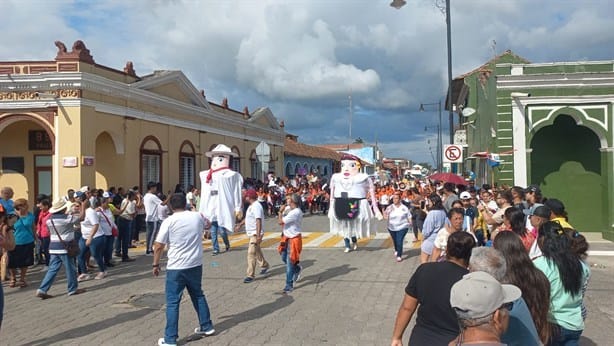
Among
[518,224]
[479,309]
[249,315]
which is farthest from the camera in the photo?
[249,315]

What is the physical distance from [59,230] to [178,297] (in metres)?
3.36

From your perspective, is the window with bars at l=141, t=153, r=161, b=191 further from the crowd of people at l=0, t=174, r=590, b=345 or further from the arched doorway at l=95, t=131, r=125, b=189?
the crowd of people at l=0, t=174, r=590, b=345

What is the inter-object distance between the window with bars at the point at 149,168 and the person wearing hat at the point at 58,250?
12.5 m

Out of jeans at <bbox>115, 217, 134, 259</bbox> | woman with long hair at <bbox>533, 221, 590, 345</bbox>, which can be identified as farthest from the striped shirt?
woman with long hair at <bbox>533, 221, 590, 345</bbox>

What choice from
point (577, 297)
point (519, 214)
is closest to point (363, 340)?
point (519, 214)

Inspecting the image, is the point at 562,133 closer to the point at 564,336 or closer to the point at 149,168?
the point at 564,336

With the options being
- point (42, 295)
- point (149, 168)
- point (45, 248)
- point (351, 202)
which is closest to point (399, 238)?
point (351, 202)

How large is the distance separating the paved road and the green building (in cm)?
480

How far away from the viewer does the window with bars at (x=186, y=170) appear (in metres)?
23.7

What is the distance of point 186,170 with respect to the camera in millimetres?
24359

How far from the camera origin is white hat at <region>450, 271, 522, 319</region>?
98.3 inches

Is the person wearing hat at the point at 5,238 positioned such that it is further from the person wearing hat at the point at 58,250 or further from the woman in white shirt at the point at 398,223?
the woman in white shirt at the point at 398,223

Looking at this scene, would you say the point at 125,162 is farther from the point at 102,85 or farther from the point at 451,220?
the point at 451,220

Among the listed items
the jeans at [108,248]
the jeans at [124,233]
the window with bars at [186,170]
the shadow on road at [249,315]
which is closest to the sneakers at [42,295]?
the jeans at [108,248]
